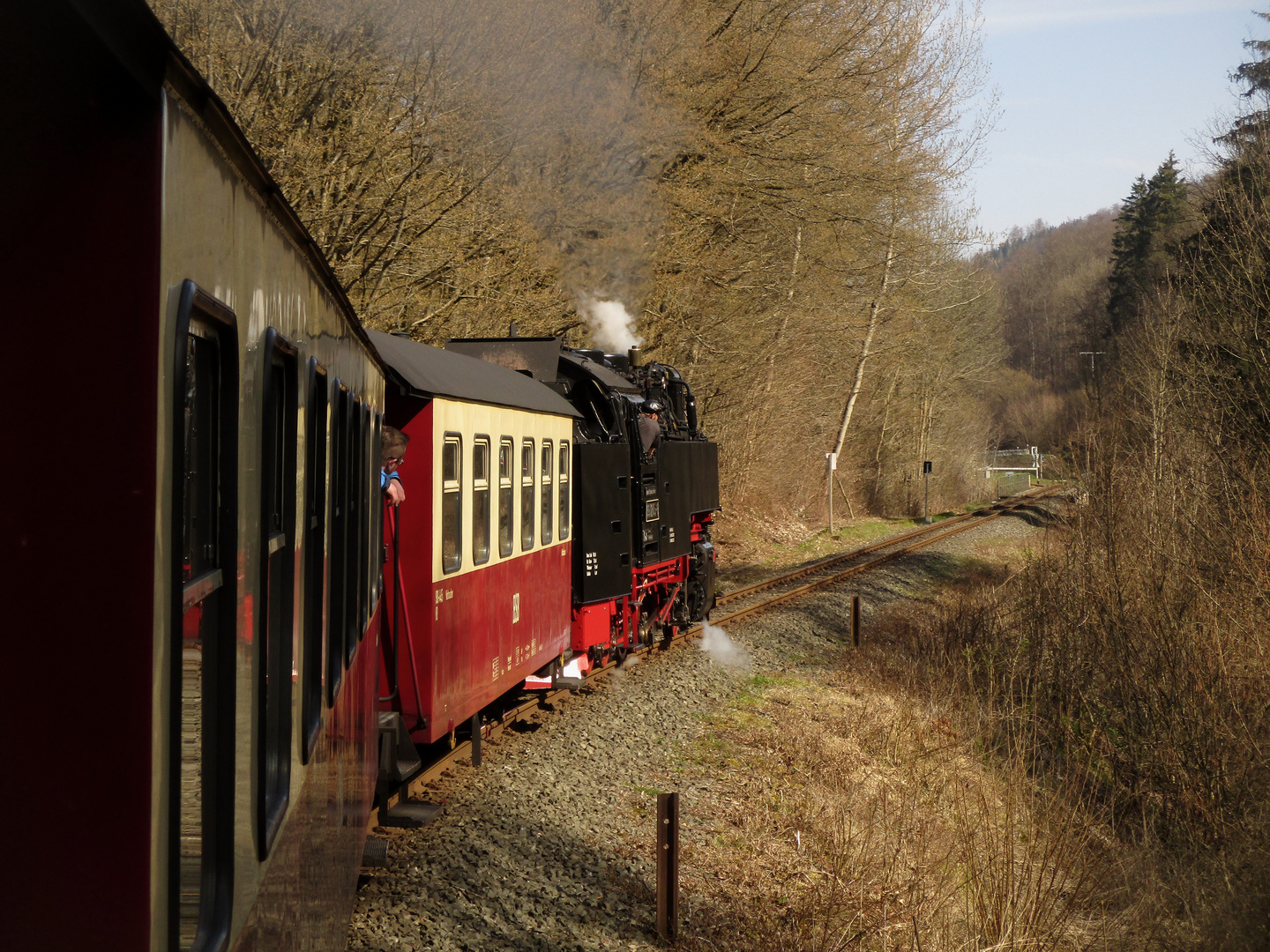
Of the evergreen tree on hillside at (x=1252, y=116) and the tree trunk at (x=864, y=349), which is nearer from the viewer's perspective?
the evergreen tree on hillside at (x=1252, y=116)

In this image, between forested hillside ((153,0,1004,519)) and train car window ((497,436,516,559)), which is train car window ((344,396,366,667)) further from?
forested hillside ((153,0,1004,519))

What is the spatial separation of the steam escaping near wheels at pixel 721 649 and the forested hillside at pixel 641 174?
5.62 meters

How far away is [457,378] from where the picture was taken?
23.6 feet

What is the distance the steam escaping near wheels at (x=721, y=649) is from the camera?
1297cm

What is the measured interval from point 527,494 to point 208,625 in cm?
690

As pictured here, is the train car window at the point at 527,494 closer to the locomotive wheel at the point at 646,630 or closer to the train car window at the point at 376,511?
the train car window at the point at 376,511

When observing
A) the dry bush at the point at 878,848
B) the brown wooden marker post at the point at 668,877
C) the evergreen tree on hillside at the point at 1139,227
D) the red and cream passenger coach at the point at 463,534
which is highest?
the evergreen tree on hillside at the point at 1139,227

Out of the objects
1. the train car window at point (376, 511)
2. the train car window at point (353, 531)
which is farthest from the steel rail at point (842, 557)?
the train car window at point (353, 531)

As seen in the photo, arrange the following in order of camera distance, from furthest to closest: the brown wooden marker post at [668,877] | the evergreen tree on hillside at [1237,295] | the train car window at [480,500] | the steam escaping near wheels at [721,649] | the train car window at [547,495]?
the evergreen tree on hillside at [1237,295], the steam escaping near wheels at [721,649], the train car window at [547,495], the train car window at [480,500], the brown wooden marker post at [668,877]

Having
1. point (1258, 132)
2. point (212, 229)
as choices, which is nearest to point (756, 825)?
point (212, 229)

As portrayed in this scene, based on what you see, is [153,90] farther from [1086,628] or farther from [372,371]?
[1086,628]

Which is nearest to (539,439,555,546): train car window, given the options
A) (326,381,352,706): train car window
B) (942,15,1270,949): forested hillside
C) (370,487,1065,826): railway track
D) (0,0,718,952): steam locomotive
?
(370,487,1065,826): railway track

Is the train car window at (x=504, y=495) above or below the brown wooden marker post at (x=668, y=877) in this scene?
above

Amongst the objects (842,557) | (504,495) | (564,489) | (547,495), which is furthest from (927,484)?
(504,495)
